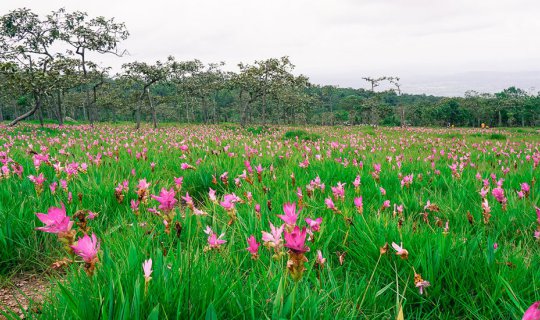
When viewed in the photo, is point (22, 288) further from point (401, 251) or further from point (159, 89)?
point (159, 89)

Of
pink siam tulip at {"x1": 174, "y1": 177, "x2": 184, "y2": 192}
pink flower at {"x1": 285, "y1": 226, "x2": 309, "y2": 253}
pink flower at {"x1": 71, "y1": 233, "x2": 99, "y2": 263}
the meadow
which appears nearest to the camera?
pink flower at {"x1": 285, "y1": 226, "x2": 309, "y2": 253}

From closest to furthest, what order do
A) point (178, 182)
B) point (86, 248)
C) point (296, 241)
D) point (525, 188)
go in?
point (296, 241)
point (86, 248)
point (178, 182)
point (525, 188)

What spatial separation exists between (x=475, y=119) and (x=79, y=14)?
102248 mm

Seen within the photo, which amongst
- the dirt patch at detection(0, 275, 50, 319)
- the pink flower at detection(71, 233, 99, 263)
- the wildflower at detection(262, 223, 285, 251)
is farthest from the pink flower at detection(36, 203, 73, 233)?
the dirt patch at detection(0, 275, 50, 319)

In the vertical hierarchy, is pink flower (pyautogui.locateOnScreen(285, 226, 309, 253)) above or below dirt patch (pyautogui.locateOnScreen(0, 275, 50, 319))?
above

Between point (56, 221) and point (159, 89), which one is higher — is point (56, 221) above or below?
below

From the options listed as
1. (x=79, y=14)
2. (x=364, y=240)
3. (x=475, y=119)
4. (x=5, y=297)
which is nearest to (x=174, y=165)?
(x=5, y=297)

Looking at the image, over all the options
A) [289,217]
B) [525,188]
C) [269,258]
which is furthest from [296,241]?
[525,188]

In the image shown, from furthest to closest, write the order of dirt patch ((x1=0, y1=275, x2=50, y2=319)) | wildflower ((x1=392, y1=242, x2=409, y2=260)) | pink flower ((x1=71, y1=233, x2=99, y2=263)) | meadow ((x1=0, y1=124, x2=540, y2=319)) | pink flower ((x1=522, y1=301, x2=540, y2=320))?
dirt patch ((x1=0, y1=275, x2=50, y2=319))
wildflower ((x1=392, y1=242, x2=409, y2=260))
meadow ((x1=0, y1=124, x2=540, y2=319))
pink flower ((x1=71, y1=233, x2=99, y2=263))
pink flower ((x1=522, y1=301, x2=540, y2=320))

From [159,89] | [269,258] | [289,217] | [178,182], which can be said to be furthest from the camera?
[159,89]

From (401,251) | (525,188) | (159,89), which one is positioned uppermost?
(159,89)

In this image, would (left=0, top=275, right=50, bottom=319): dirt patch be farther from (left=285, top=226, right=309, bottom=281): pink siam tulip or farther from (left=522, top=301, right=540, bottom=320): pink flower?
(left=522, top=301, right=540, bottom=320): pink flower

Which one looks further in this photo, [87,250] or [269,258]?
[269,258]

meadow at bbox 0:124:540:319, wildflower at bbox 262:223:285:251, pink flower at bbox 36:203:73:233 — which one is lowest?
meadow at bbox 0:124:540:319
